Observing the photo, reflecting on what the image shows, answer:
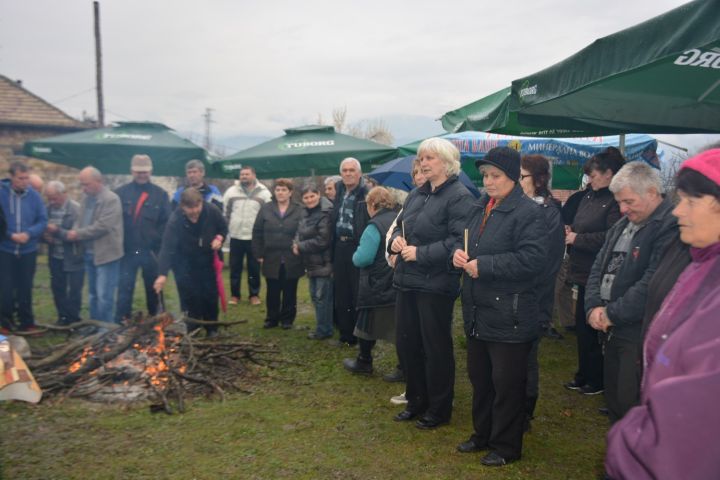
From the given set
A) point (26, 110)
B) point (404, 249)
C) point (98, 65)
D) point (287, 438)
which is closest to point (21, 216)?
point (287, 438)

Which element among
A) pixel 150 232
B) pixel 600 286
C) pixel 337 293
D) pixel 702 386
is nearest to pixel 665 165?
pixel 337 293

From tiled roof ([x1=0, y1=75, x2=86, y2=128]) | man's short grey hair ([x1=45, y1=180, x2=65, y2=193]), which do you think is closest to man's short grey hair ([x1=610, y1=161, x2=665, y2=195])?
man's short grey hair ([x1=45, y1=180, x2=65, y2=193])

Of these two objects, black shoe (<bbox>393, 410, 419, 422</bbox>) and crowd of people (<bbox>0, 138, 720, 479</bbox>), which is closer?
crowd of people (<bbox>0, 138, 720, 479</bbox>)

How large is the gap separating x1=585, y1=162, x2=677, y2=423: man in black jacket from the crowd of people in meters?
0.01

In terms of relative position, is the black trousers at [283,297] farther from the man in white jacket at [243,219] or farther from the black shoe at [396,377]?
the black shoe at [396,377]

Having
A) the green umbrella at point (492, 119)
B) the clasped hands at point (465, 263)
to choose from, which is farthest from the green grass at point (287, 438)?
the green umbrella at point (492, 119)

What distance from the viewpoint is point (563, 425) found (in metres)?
4.73

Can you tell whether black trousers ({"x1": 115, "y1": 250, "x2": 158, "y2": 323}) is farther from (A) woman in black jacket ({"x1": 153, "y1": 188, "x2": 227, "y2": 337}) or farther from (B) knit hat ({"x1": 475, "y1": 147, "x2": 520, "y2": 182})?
(B) knit hat ({"x1": 475, "y1": 147, "x2": 520, "y2": 182})

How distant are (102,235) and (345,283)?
124 inches

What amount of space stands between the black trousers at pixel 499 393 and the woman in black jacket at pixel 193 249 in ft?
Answer: 12.5

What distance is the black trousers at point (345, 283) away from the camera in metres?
6.83

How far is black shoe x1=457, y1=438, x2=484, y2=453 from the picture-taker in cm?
412

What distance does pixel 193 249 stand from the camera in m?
6.84

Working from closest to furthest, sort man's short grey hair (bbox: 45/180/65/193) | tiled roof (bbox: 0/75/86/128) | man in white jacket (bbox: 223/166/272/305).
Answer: man's short grey hair (bbox: 45/180/65/193) < man in white jacket (bbox: 223/166/272/305) < tiled roof (bbox: 0/75/86/128)
